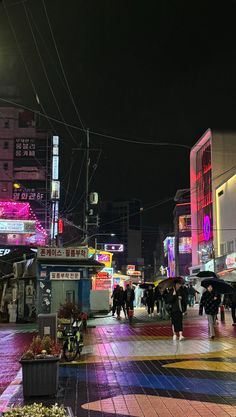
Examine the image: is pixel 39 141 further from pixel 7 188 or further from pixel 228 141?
pixel 228 141

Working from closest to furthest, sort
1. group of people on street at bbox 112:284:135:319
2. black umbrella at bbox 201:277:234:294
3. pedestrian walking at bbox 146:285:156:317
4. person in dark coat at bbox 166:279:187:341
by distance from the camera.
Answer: person in dark coat at bbox 166:279:187:341 < black umbrella at bbox 201:277:234:294 < group of people on street at bbox 112:284:135:319 < pedestrian walking at bbox 146:285:156:317

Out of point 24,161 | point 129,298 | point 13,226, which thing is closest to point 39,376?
point 129,298

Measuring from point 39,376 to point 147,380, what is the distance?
223 cm

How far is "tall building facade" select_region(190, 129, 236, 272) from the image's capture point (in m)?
53.0

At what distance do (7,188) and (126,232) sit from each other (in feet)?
239

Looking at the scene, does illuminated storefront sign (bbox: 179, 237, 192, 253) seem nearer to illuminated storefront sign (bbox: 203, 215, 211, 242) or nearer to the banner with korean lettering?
illuminated storefront sign (bbox: 203, 215, 211, 242)

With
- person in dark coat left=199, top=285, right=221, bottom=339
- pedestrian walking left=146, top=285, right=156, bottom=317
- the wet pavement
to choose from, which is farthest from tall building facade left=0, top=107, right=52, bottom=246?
the wet pavement

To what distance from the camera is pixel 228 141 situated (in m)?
62.8

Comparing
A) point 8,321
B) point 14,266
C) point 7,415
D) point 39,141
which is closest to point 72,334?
point 7,415

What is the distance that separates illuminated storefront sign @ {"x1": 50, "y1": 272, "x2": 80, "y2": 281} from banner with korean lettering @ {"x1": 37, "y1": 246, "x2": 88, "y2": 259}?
856 mm

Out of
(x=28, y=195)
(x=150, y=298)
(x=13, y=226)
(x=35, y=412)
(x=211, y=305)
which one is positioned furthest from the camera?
(x=28, y=195)

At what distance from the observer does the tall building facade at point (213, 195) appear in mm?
52984

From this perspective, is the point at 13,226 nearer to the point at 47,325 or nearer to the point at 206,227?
the point at 206,227

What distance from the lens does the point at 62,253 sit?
90.3 feet
